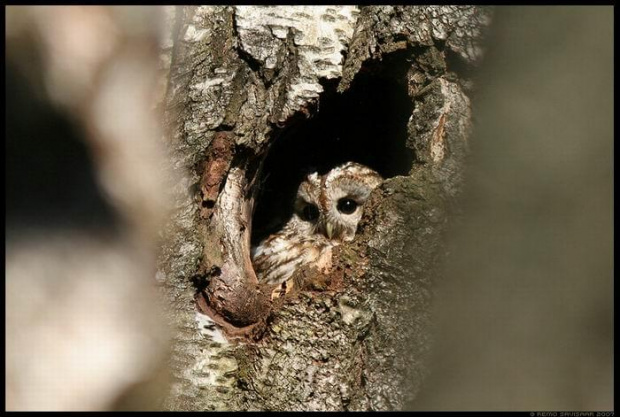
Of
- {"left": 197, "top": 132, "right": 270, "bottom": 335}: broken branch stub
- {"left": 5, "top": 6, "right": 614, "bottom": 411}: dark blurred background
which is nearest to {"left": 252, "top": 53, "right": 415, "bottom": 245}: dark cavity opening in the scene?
{"left": 197, "top": 132, "right": 270, "bottom": 335}: broken branch stub

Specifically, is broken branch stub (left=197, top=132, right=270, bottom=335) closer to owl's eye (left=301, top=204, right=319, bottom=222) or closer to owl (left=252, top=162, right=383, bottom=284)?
owl (left=252, top=162, right=383, bottom=284)

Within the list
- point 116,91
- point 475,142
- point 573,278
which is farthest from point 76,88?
point 573,278

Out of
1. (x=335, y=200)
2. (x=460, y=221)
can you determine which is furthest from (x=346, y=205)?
(x=460, y=221)

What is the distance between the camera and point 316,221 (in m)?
3.04

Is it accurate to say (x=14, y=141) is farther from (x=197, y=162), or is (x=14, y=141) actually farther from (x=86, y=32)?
(x=197, y=162)

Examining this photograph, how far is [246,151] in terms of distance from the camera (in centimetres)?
190

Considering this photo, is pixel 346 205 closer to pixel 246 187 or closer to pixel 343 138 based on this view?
pixel 343 138

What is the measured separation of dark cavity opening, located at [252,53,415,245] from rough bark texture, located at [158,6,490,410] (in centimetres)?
5

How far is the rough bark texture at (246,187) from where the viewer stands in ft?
5.53

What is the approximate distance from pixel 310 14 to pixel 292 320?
874mm

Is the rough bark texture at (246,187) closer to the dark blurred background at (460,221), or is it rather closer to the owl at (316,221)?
the dark blurred background at (460,221)

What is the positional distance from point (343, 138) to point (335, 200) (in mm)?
429

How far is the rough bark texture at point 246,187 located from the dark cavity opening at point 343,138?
49 mm

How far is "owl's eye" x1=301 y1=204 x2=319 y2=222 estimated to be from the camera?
2.96 metres
